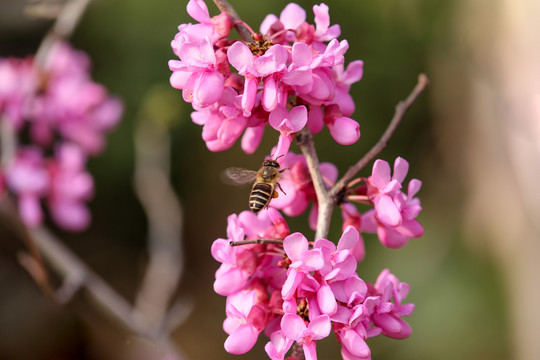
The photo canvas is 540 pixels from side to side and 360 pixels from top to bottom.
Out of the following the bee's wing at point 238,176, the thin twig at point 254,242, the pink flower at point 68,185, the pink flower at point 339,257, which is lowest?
the pink flower at point 68,185

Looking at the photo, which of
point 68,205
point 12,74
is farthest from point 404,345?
point 12,74

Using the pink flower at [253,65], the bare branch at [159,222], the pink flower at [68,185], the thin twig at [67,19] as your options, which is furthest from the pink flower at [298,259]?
the bare branch at [159,222]

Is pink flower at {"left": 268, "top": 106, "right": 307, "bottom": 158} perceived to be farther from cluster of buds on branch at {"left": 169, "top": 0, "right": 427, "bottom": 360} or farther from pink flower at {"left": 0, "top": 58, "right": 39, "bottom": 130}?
pink flower at {"left": 0, "top": 58, "right": 39, "bottom": 130}

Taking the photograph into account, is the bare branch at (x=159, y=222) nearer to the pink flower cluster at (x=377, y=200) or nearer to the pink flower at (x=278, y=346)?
the pink flower cluster at (x=377, y=200)

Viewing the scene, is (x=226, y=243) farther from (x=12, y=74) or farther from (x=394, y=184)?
(x=12, y=74)

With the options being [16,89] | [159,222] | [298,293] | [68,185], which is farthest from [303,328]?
[159,222]

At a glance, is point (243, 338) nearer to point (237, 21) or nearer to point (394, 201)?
point (394, 201)

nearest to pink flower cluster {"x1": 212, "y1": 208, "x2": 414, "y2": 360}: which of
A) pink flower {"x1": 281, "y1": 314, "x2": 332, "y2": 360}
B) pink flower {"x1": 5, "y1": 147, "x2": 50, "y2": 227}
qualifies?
pink flower {"x1": 281, "y1": 314, "x2": 332, "y2": 360}
